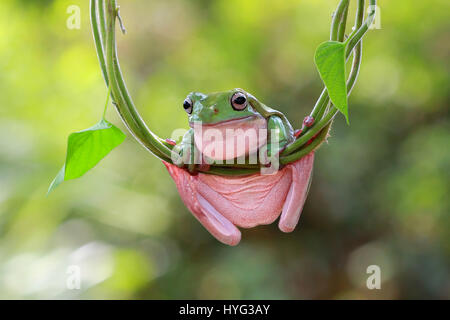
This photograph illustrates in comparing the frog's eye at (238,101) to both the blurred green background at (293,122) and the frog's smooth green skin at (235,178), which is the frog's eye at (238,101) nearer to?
Result: the frog's smooth green skin at (235,178)

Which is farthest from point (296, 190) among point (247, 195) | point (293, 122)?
point (293, 122)

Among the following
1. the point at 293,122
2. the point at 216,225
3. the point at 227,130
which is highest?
the point at 293,122

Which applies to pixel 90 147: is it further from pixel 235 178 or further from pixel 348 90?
pixel 348 90

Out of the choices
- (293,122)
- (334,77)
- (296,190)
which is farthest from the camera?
(293,122)

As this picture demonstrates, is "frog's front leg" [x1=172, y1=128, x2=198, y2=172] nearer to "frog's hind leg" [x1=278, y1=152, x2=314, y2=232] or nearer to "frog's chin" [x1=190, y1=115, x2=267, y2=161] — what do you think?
"frog's chin" [x1=190, y1=115, x2=267, y2=161]

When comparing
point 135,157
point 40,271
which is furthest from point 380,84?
point 40,271

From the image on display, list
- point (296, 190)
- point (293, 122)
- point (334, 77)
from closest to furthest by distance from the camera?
point (334, 77) < point (296, 190) < point (293, 122)

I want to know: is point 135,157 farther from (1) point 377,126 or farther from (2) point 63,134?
(1) point 377,126

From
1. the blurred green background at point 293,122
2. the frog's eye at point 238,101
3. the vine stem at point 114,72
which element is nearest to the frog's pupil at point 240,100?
the frog's eye at point 238,101
